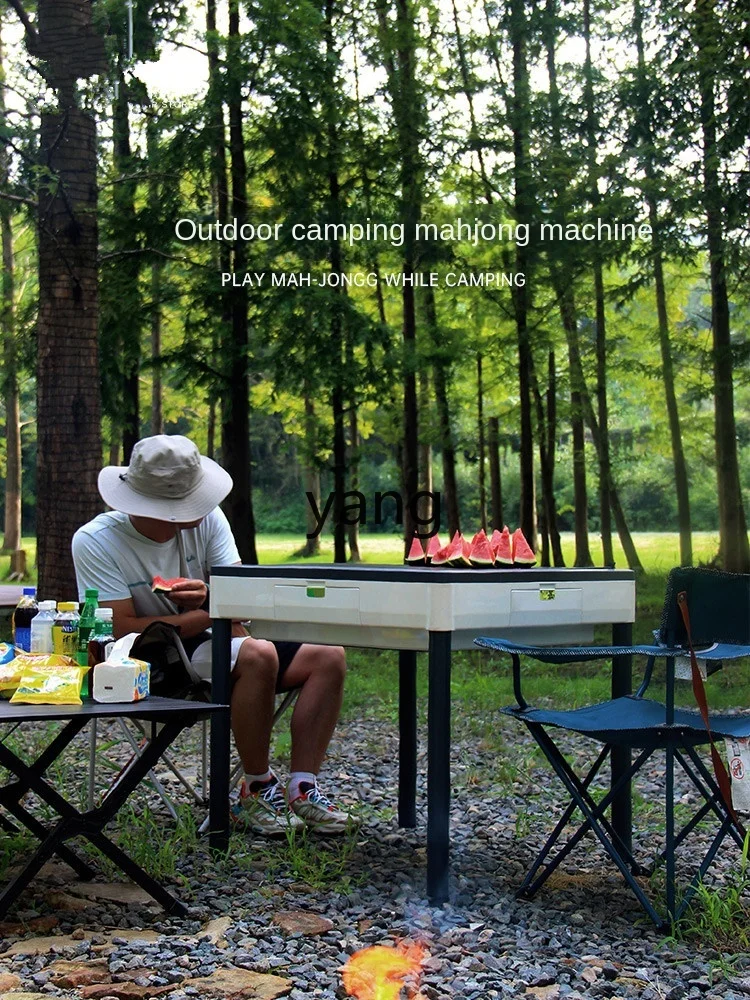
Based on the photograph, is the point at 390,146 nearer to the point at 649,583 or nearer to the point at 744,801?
the point at 649,583

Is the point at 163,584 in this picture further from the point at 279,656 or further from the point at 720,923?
the point at 720,923

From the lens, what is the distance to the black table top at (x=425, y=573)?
3.07 metres

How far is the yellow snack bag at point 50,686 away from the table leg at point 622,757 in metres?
1.51

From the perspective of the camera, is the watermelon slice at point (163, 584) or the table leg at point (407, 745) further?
the table leg at point (407, 745)

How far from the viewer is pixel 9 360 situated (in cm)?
1155

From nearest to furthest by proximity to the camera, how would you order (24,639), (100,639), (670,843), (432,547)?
(670,843)
(100,639)
(24,639)
(432,547)

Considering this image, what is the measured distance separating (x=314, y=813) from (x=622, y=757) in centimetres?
94

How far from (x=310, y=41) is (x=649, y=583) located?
304 inches

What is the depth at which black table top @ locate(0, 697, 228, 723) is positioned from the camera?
8.80 ft

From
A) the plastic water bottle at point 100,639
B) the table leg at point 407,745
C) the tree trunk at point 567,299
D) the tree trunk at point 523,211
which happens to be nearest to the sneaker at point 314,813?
the table leg at point 407,745

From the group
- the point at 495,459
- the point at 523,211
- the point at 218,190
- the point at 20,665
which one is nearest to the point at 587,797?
the point at 20,665

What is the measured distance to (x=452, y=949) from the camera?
271 cm

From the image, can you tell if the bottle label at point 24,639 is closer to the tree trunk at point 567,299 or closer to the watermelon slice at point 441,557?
the watermelon slice at point 441,557

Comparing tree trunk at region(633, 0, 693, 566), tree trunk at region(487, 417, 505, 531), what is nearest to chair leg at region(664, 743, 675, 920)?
tree trunk at region(633, 0, 693, 566)
